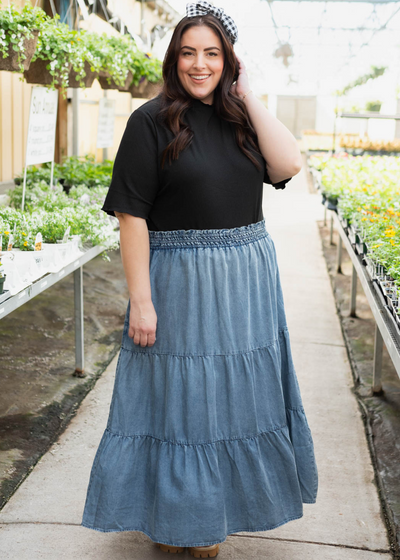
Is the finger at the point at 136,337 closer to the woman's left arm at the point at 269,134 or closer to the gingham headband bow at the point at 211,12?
the woman's left arm at the point at 269,134

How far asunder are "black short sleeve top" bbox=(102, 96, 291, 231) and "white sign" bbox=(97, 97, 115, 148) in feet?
11.1

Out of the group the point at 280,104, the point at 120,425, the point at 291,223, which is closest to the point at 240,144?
the point at 120,425

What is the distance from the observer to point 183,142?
1711mm

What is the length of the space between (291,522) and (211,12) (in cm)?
171

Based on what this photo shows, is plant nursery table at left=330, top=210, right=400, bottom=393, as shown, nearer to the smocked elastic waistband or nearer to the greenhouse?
the greenhouse

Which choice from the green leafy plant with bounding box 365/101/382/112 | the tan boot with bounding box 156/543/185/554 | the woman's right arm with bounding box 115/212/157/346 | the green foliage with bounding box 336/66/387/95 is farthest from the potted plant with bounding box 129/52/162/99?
the green foliage with bounding box 336/66/387/95

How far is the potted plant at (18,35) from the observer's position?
2592 millimetres

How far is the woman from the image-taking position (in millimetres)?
1734

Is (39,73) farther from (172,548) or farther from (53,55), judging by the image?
(172,548)

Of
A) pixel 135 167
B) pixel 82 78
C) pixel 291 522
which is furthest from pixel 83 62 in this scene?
pixel 291 522

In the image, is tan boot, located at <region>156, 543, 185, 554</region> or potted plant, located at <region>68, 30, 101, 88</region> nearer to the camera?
tan boot, located at <region>156, 543, 185, 554</region>

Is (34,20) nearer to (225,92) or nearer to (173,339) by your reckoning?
(225,92)

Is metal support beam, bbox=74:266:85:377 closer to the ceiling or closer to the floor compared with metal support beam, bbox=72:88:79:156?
closer to the floor

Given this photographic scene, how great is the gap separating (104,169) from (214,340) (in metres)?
3.94
